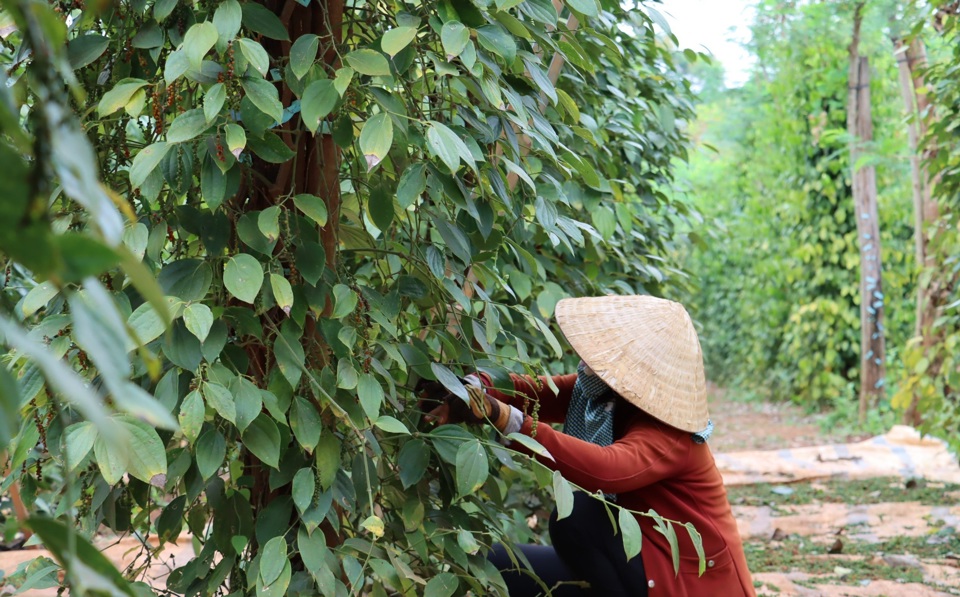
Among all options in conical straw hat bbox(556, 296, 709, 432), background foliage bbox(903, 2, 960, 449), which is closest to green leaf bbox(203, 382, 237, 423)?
conical straw hat bbox(556, 296, 709, 432)

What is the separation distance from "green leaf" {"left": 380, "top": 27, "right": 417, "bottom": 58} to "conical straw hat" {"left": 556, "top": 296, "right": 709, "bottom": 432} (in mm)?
768

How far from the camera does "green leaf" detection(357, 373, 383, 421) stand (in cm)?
115

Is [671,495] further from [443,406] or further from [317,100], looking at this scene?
[317,100]

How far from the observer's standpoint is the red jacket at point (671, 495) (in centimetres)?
164

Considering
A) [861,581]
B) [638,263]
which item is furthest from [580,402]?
[861,581]

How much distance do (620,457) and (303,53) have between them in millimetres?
874

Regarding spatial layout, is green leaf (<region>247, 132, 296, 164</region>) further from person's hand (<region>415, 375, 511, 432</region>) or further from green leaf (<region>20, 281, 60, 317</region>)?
person's hand (<region>415, 375, 511, 432</region>)

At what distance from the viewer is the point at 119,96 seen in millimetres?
1094

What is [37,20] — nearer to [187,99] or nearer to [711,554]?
[187,99]

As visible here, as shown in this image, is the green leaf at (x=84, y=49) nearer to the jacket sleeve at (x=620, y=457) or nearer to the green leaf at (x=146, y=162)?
the green leaf at (x=146, y=162)

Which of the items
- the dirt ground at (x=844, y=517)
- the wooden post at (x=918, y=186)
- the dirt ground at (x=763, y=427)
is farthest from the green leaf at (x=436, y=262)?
the dirt ground at (x=763, y=427)

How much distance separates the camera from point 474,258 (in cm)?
141

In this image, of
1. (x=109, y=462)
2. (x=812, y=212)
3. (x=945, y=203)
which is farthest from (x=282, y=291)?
(x=812, y=212)

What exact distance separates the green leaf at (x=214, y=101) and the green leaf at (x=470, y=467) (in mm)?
524
